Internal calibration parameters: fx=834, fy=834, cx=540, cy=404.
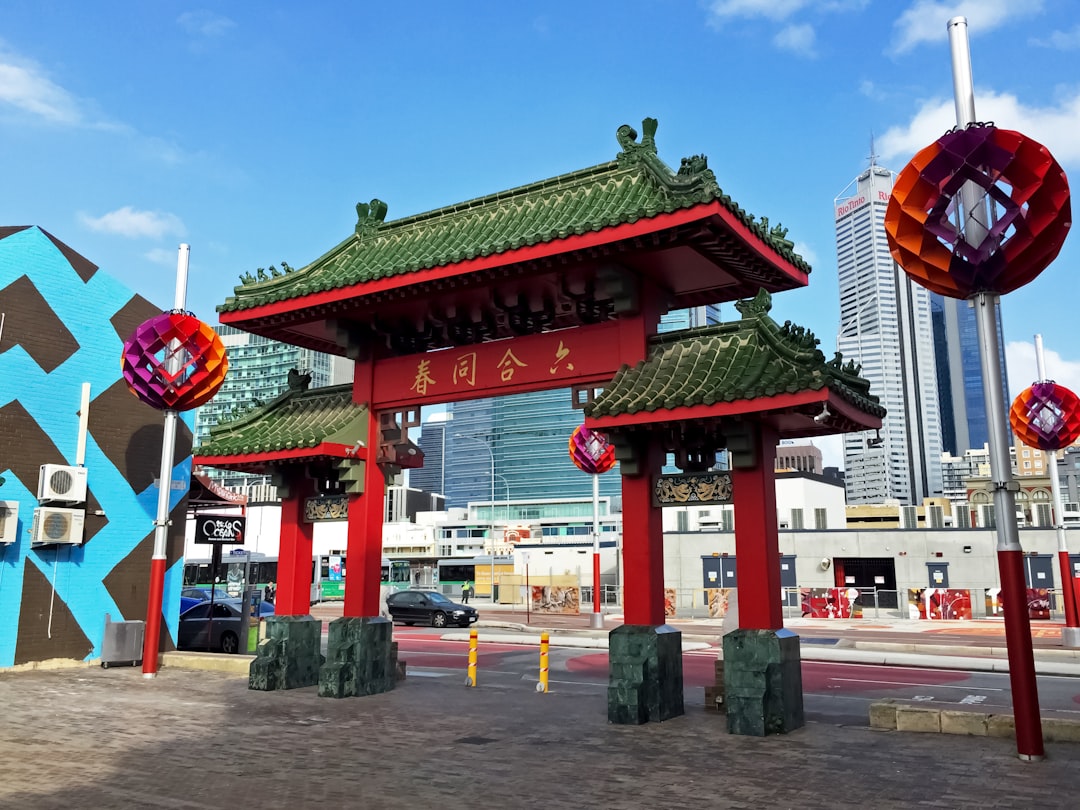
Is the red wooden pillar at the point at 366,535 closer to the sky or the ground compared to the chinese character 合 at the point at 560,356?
closer to the ground

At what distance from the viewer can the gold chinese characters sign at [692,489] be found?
443 inches

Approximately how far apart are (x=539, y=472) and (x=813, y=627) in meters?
131

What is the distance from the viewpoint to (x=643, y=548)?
453 inches

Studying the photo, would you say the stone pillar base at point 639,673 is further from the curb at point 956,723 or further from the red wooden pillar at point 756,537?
the curb at point 956,723

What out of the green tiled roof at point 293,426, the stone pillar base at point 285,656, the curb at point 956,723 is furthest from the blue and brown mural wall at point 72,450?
the curb at point 956,723

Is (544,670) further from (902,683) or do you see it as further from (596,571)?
(596,571)

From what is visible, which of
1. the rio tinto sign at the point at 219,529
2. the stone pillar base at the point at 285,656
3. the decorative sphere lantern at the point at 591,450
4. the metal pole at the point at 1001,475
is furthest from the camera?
the decorative sphere lantern at the point at 591,450

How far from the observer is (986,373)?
9.60m

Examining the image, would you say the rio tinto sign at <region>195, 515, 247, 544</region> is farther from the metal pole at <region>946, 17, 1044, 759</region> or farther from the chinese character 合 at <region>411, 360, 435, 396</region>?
the metal pole at <region>946, 17, 1044, 759</region>

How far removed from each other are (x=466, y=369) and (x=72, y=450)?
10.4 meters

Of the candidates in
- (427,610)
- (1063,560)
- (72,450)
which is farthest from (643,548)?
(427,610)

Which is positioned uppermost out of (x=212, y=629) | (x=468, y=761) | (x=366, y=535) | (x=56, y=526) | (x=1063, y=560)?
(x=56, y=526)

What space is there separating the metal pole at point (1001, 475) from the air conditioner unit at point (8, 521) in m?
17.6

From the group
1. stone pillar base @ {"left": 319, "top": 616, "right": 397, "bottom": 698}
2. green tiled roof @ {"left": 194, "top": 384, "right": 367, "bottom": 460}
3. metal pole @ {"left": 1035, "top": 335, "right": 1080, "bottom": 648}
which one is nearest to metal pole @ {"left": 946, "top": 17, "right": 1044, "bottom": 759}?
stone pillar base @ {"left": 319, "top": 616, "right": 397, "bottom": 698}
